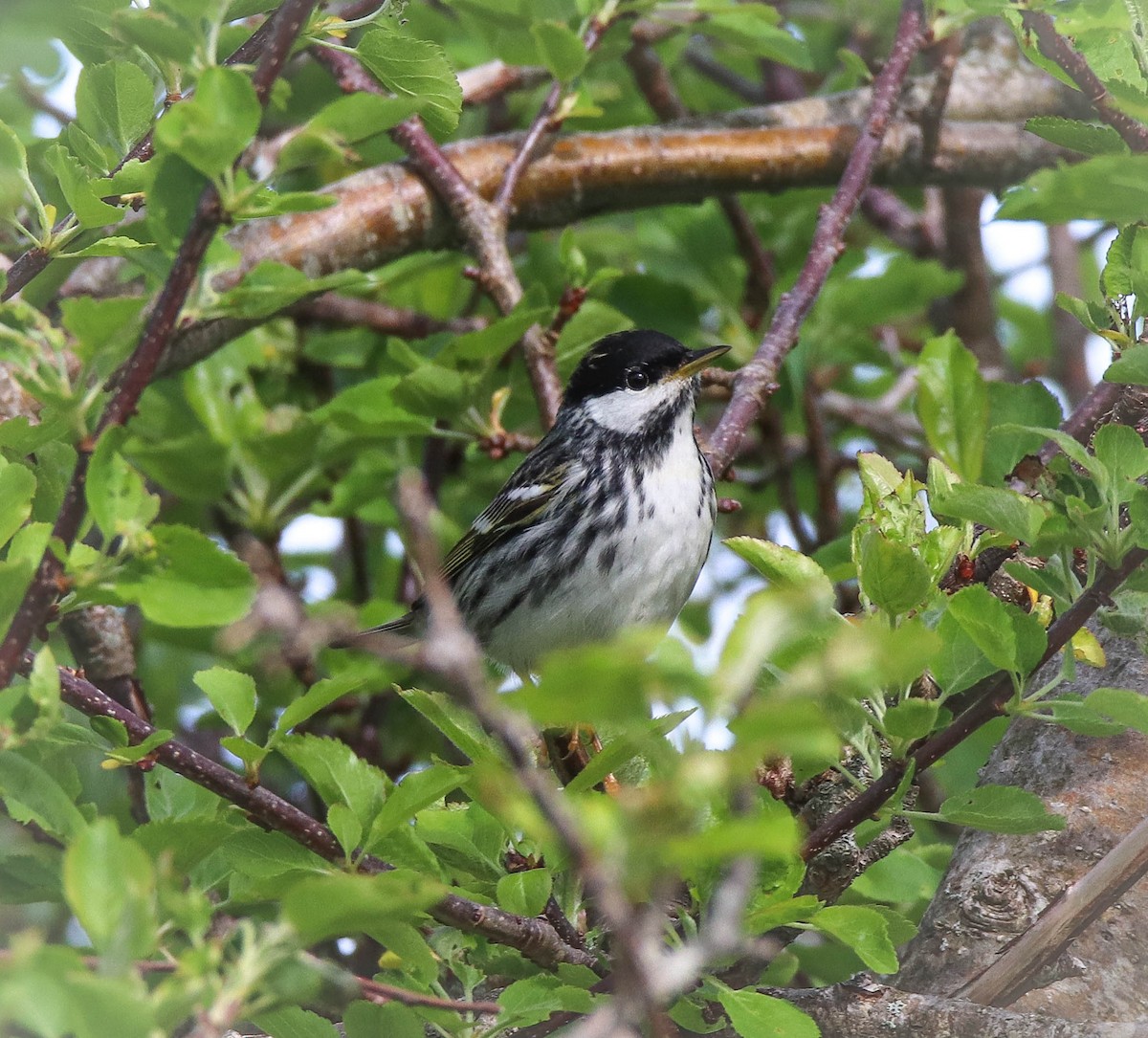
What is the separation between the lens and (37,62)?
6.88 feet

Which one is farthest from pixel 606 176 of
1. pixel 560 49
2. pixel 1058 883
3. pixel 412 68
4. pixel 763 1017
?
pixel 763 1017

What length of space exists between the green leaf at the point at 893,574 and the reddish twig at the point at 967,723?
0.22 meters

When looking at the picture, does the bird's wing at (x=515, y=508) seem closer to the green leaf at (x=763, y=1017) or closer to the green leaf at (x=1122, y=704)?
the green leaf at (x=763, y=1017)

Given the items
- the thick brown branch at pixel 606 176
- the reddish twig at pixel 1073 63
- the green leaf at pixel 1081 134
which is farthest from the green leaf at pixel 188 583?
the thick brown branch at pixel 606 176

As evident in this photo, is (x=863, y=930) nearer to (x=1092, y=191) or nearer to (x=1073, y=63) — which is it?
(x=1092, y=191)

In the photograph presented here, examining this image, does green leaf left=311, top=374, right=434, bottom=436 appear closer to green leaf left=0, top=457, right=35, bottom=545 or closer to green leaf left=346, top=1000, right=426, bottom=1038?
green leaf left=0, top=457, right=35, bottom=545

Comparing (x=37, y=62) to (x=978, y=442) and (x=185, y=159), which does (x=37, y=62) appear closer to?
(x=185, y=159)

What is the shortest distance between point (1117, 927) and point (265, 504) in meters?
2.70

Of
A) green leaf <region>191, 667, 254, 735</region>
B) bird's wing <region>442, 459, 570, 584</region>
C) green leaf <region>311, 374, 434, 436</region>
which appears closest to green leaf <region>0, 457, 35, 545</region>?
green leaf <region>191, 667, 254, 735</region>

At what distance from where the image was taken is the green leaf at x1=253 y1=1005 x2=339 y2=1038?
197cm

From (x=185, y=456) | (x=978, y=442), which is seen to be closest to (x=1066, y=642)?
(x=978, y=442)

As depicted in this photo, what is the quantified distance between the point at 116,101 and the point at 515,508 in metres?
2.31

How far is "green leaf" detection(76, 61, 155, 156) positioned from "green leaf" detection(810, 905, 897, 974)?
1832 mm

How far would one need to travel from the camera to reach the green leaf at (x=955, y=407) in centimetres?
300
